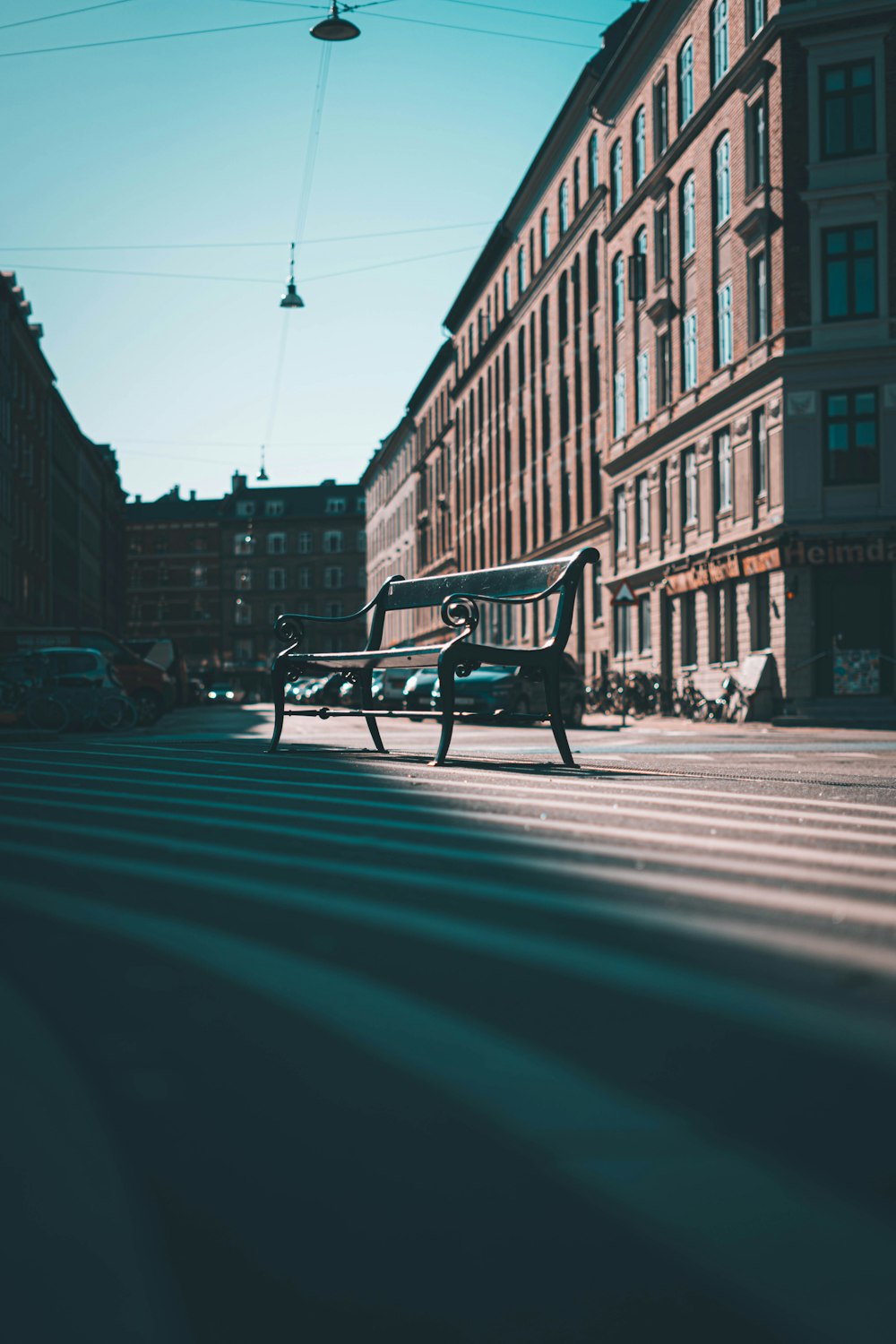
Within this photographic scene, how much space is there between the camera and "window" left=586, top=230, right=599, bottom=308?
160 feet

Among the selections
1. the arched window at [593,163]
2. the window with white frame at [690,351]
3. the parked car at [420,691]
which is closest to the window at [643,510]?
the window with white frame at [690,351]

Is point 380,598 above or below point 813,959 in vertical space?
above

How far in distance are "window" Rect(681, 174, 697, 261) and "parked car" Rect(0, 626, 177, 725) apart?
19.0 metres

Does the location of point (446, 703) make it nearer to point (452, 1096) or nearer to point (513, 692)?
point (452, 1096)

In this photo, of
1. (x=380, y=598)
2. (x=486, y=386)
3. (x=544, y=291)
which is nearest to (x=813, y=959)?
(x=380, y=598)

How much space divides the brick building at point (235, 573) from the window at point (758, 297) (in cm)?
9359

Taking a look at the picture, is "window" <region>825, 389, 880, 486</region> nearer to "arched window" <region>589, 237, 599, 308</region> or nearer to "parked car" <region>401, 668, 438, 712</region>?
"parked car" <region>401, 668, 438, 712</region>

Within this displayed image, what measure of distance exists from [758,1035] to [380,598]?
832 cm

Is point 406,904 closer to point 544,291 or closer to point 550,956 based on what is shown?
point 550,956

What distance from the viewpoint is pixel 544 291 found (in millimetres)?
56125

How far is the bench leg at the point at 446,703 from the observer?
8.33 m

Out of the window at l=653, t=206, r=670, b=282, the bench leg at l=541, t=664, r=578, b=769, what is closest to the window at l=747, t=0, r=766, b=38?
the window at l=653, t=206, r=670, b=282

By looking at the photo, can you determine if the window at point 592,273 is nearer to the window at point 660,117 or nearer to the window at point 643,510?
the window at point 660,117

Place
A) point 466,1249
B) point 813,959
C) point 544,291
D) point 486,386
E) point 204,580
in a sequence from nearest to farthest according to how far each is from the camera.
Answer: point 466,1249 → point 813,959 → point 544,291 → point 486,386 → point 204,580
